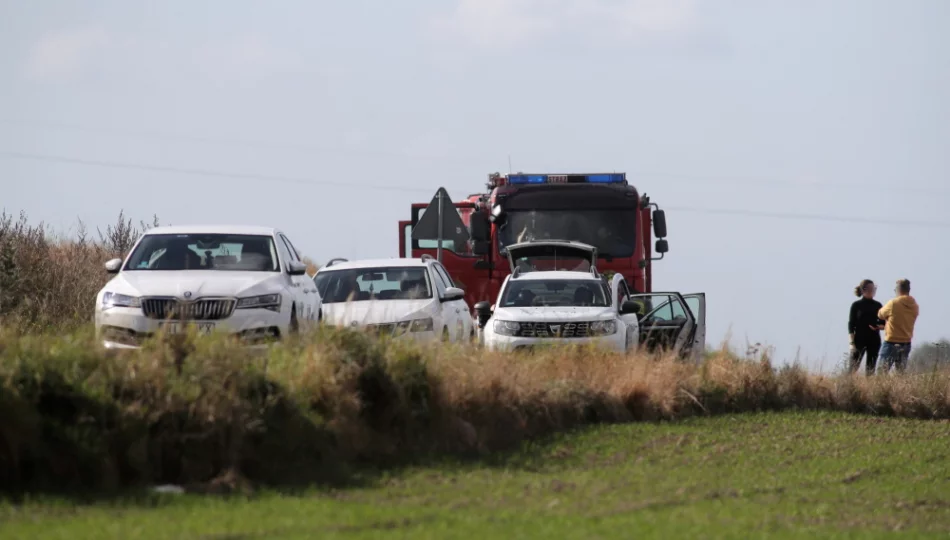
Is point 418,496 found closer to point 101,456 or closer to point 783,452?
point 101,456

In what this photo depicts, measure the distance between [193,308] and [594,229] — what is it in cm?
1168

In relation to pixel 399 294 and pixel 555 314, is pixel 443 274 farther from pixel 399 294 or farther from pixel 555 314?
pixel 555 314

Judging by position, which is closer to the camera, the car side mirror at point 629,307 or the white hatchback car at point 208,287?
the white hatchback car at point 208,287

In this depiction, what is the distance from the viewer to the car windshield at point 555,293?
2280 cm

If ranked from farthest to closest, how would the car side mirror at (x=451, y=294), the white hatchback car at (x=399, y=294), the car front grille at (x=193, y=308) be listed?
the car side mirror at (x=451, y=294), the white hatchback car at (x=399, y=294), the car front grille at (x=193, y=308)


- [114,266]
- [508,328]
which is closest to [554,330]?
[508,328]

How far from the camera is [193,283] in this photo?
17.3m

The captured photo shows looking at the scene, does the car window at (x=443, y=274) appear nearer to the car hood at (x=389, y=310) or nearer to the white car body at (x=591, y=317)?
the white car body at (x=591, y=317)

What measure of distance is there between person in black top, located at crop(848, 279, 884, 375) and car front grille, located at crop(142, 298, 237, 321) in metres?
11.5

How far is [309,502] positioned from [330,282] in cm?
1216

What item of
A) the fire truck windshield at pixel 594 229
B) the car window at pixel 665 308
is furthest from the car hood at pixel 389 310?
the fire truck windshield at pixel 594 229

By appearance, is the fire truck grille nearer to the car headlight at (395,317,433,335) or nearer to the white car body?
the white car body

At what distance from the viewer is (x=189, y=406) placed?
12.1m

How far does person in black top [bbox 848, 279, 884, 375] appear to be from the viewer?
80.7ft
